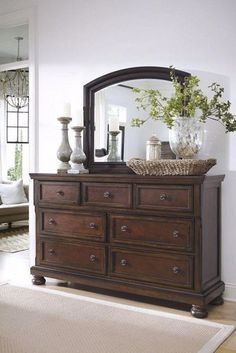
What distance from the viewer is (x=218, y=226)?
10.7ft

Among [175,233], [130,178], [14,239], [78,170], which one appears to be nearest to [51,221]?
[78,170]

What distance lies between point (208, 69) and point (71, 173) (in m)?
1.30

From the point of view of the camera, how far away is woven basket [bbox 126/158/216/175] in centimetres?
293

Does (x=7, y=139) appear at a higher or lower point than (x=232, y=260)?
higher

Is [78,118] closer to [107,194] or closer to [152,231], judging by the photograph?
[107,194]

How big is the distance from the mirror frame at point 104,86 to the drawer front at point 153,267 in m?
0.74

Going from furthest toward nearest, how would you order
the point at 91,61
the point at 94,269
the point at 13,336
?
the point at 91,61 → the point at 94,269 → the point at 13,336

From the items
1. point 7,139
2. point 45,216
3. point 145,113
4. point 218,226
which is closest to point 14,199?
point 7,139

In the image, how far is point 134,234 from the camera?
3.15 metres

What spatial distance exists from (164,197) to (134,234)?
0.36 meters

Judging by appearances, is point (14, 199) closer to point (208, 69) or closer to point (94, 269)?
point (94, 269)

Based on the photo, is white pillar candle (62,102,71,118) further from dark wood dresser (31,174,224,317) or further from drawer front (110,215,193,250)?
drawer front (110,215,193,250)

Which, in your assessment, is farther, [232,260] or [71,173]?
Answer: [71,173]

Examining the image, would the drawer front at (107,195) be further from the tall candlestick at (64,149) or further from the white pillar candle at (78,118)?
the white pillar candle at (78,118)
